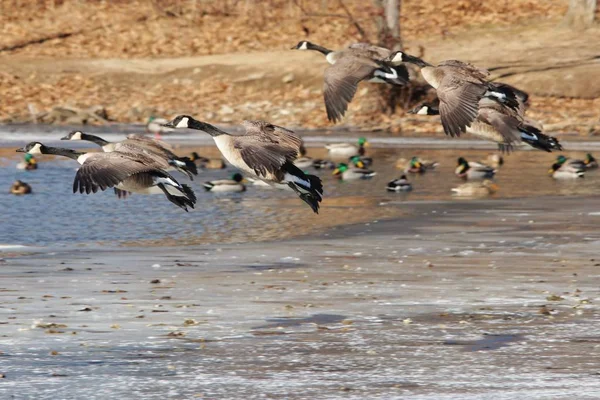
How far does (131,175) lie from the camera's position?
13.1 m

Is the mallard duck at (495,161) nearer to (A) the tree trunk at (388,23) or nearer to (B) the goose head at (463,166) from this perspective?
(B) the goose head at (463,166)

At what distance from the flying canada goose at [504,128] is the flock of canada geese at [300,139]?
11mm

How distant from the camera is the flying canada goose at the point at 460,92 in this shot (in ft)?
43.7

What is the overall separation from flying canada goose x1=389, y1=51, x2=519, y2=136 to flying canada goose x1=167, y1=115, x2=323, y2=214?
1.51m

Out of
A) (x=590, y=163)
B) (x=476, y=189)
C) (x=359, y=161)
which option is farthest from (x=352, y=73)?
(x=590, y=163)

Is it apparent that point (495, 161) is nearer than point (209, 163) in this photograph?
Yes

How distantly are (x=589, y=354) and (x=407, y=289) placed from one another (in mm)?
3269

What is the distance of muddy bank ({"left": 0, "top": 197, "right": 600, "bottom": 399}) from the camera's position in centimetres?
983

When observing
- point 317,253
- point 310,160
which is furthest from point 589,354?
point 310,160

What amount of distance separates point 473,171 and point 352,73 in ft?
38.0

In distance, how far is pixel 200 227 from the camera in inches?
787

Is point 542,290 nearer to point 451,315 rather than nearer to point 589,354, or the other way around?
point 451,315

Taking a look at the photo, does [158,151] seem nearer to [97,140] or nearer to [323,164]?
[97,140]

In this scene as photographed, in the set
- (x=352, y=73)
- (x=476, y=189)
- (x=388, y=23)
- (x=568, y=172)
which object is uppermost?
(x=388, y=23)
